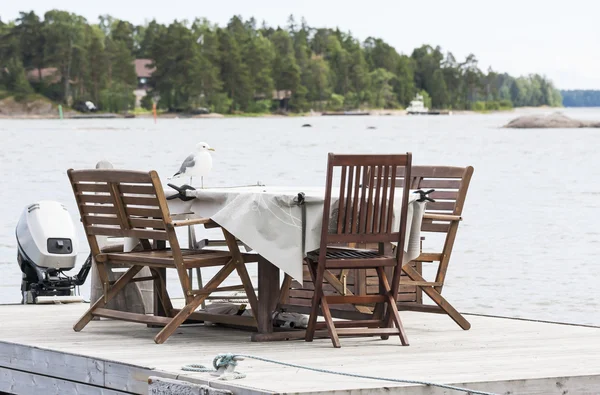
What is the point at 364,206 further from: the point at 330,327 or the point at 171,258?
the point at 171,258

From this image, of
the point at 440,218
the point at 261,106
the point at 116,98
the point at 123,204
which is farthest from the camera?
the point at 261,106

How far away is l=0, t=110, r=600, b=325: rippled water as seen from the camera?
1449cm

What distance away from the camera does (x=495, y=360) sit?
4.87 m

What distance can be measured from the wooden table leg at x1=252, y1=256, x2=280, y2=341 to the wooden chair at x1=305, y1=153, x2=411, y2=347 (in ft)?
0.69

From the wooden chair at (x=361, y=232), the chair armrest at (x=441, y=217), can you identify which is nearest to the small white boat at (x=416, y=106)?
the chair armrest at (x=441, y=217)

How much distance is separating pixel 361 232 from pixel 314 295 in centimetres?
35

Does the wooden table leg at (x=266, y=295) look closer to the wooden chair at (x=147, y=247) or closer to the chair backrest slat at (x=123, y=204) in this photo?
the wooden chair at (x=147, y=247)

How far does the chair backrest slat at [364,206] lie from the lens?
17.0ft

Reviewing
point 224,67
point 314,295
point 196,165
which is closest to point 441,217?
point 314,295

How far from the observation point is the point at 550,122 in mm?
100688

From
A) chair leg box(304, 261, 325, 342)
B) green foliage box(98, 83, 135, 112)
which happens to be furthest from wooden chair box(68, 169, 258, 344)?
green foliage box(98, 83, 135, 112)

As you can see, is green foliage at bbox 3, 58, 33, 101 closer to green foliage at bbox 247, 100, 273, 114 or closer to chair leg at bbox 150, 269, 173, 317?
green foliage at bbox 247, 100, 273, 114

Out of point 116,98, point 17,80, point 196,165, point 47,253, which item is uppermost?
point 196,165

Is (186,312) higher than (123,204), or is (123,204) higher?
(123,204)
